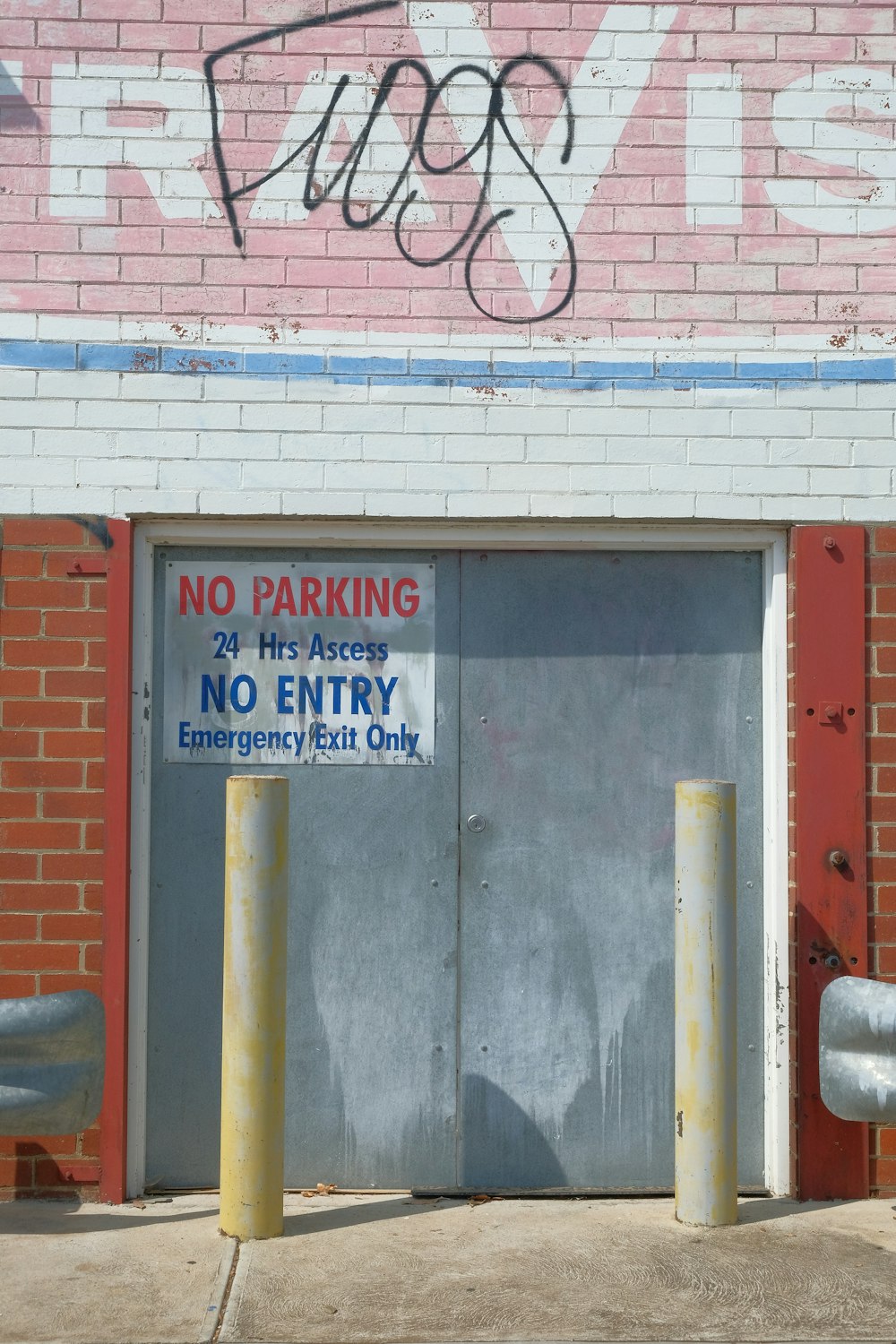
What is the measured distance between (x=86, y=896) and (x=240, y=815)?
719 mm

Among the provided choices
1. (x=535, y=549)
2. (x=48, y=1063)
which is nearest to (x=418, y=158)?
(x=535, y=549)

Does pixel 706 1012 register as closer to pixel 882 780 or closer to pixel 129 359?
pixel 882 780

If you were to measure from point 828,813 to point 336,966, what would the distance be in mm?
1727

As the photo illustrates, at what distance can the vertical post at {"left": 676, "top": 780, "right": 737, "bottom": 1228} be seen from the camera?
157 inches

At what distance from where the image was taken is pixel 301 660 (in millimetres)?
4527

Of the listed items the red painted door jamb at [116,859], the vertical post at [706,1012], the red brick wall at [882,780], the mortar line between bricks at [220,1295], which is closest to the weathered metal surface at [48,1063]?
the red painted door jamb at [116,859]

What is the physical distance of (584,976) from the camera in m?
4.49

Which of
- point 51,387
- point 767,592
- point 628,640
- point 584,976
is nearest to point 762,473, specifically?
point 767,592

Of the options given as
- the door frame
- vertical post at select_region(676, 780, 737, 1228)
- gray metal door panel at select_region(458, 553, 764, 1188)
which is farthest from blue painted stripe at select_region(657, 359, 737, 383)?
vertical post at select_region(676, 780, 737, 1228)

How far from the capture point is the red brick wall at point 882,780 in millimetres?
4348

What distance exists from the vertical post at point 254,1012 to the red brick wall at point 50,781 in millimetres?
611

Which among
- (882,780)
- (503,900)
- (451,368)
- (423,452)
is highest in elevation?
(451,368)

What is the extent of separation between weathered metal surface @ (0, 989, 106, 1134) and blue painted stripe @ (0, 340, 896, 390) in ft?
6.73

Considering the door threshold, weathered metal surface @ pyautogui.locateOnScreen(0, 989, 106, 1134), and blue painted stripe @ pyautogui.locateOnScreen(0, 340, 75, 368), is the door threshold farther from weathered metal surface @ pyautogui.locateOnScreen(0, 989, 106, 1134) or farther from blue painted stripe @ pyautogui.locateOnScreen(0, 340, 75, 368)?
blue painted stripe @ pyautogui.locateOnScreen(0, 340, 75, 368)
